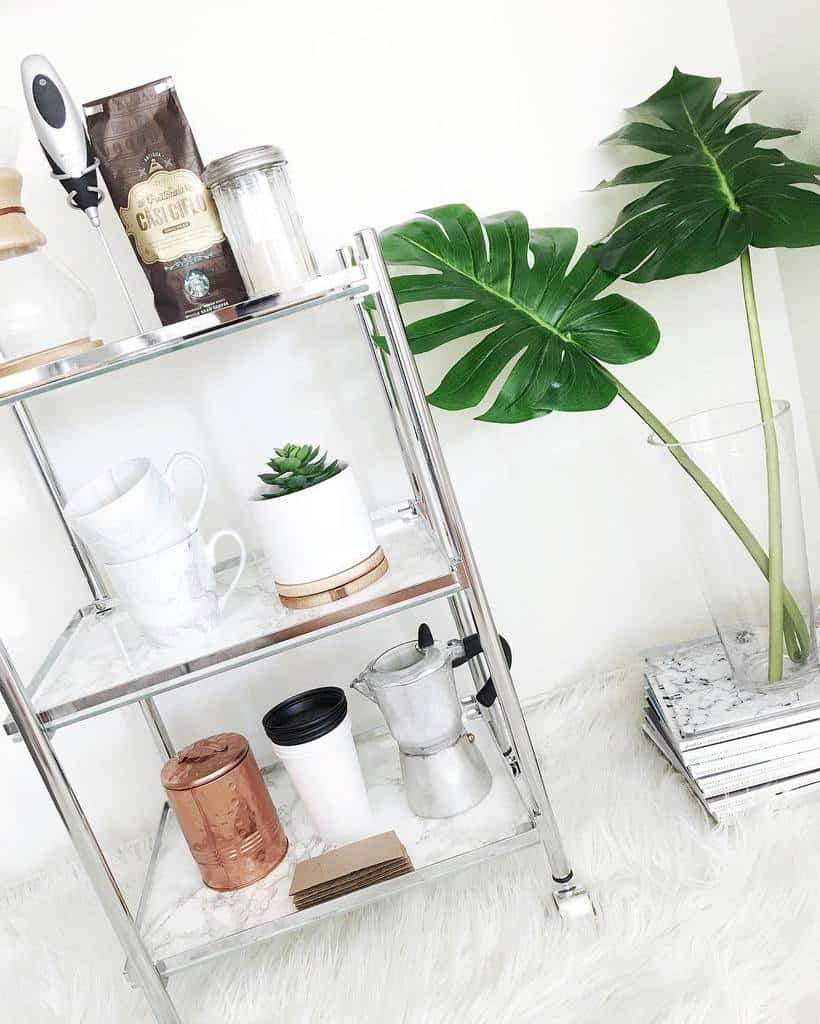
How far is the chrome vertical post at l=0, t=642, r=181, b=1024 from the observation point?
1011mm

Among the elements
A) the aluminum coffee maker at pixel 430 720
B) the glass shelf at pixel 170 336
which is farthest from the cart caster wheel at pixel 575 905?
the glass shelf at pixel 170 336

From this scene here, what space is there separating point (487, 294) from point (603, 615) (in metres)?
0.64

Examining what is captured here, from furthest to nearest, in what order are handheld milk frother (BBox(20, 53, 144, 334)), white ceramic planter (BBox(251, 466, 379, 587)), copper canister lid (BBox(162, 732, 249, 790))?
copper canister lid (BBox(162, 732, 249, 790)), white ceramic planter (BBox(251, 466, 379, 587)), handheld milk frother (BBox(20, 53, 144, 334))

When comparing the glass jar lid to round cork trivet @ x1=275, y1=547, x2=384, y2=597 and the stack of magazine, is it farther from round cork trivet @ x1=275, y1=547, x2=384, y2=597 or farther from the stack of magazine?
the stack of magazine

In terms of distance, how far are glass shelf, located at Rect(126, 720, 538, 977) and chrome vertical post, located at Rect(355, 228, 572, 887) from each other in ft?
0.13

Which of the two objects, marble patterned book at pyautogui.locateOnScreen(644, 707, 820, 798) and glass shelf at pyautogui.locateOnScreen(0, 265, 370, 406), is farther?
marble patterned book at pyautogui.locateOnScreen(644, 707, 820, 798)

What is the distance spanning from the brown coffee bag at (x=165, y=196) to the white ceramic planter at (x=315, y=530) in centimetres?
23

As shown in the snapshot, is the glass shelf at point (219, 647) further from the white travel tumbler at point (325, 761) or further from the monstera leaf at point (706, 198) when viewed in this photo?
the monstera leaf at point (706, 198)

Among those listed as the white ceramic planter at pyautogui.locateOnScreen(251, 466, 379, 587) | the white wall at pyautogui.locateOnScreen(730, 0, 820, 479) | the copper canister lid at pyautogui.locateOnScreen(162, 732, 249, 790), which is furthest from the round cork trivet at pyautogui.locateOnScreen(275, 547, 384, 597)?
the white wall at pyautogui.locateOnScreen(730, 0, 820, 479)

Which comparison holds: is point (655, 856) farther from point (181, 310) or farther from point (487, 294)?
point (181, 310)

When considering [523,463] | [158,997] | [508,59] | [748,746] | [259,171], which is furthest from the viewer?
[523,463]

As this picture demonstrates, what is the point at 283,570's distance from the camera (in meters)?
1.10

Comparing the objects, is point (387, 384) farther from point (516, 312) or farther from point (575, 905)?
point (575, 905)

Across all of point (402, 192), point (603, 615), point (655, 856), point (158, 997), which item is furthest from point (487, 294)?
point (158, 997)
